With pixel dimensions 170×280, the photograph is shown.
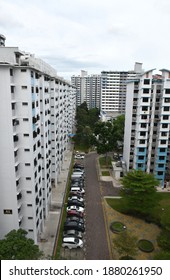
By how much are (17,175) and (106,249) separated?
1267 cm

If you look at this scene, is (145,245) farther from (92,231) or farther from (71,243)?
(71,243)

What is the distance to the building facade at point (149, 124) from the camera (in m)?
34.9

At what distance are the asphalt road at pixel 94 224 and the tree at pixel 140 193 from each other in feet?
15.8

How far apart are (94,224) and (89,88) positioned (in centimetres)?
11648

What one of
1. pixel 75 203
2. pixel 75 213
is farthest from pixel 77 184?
pixel 75 213

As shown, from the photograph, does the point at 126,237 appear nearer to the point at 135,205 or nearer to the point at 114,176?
the point at 135,205

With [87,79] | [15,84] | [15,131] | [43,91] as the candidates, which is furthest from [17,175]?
[87,79]

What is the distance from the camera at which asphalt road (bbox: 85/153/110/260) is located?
22547 mm

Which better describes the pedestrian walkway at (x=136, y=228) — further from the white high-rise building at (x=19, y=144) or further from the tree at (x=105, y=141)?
the tree at (x=105, y=141)

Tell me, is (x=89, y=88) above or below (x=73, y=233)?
above

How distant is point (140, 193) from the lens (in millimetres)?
27234

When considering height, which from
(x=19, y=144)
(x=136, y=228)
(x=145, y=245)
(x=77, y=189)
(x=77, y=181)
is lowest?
(x=145, y=245)

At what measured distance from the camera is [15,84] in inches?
766

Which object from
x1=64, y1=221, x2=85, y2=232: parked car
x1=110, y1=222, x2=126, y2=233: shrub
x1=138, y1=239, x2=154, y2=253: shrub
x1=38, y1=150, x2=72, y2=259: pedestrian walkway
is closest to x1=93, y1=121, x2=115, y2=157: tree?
x1=38, y1=150, x2=72, y2=259: pedestrian walkway
